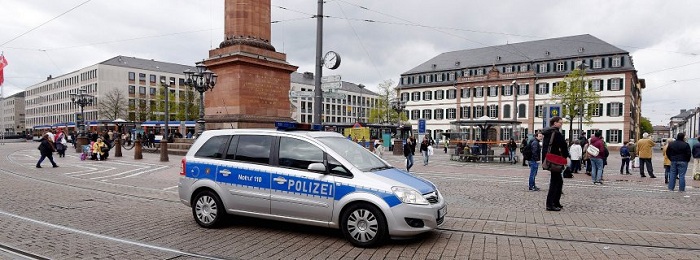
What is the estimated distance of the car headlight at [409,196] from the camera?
18.2ft

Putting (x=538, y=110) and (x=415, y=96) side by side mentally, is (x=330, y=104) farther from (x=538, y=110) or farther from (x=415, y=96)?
(x=538, y=110)

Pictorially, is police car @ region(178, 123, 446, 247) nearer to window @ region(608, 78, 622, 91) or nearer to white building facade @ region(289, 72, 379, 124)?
window @ region(608, 78, 622, 91)

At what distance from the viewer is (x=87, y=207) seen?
→ 854 cm

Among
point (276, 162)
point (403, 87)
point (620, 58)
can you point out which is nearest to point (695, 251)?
point (276, 162)

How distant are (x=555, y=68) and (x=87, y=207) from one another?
6680cm

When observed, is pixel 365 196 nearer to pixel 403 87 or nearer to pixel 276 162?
pixel 276 162

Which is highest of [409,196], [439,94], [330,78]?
[439,94]

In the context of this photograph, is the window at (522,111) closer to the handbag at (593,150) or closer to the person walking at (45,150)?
the handbag at (593,150)

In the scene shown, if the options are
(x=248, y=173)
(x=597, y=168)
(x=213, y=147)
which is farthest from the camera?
(x=597, y=168)

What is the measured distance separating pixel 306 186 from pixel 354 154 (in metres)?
0.91

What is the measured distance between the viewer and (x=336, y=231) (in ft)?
21.7

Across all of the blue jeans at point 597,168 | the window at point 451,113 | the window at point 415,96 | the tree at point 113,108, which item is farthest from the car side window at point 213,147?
the window at point 415,96

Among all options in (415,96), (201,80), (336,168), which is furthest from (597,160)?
(415,96)

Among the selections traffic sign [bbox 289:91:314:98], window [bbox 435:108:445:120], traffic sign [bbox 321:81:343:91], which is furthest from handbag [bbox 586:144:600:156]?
window [bbox 435:108:445:120]
